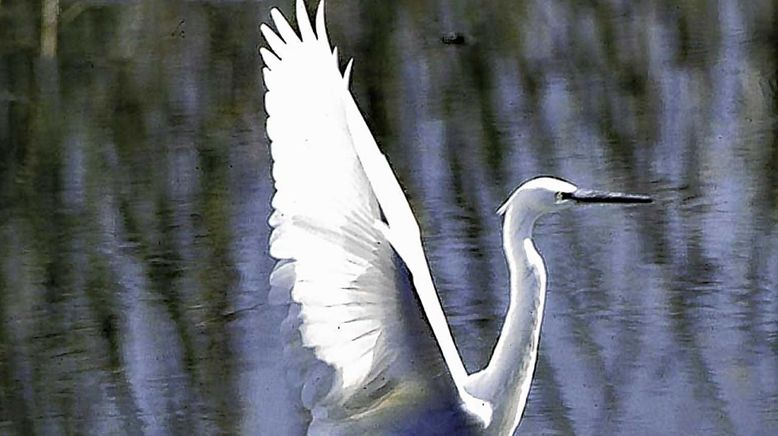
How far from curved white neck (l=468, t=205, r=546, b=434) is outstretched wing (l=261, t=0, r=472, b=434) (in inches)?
3.2

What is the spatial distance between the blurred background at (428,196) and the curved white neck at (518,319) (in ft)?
1.69

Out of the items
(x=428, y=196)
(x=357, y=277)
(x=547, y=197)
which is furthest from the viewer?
(x=428, y=196)

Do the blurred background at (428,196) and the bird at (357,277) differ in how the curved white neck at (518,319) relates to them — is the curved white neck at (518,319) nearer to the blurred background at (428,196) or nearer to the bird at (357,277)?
the bird at (357,277)

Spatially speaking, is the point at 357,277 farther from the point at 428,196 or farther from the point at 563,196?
the point at 428,196

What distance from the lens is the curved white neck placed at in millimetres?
2020

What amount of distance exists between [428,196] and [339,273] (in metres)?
1.36

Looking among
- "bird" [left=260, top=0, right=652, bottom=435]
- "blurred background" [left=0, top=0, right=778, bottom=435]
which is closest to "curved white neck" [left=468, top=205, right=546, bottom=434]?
"bird" [left=260, top=0, right=652, bottom=435]

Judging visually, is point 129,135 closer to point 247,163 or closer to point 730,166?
point 247,163

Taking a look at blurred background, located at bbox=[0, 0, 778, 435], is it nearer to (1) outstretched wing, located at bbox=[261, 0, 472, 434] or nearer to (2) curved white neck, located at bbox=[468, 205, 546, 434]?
(2) curved white neck, located at bbox=[468, 205, 546, 434]

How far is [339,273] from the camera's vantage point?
6.05 feet

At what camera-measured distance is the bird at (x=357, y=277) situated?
1840 millimetres

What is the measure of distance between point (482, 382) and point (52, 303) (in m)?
1.13

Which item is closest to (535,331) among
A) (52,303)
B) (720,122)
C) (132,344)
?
(132,344)

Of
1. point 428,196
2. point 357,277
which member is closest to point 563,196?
point 357,277
